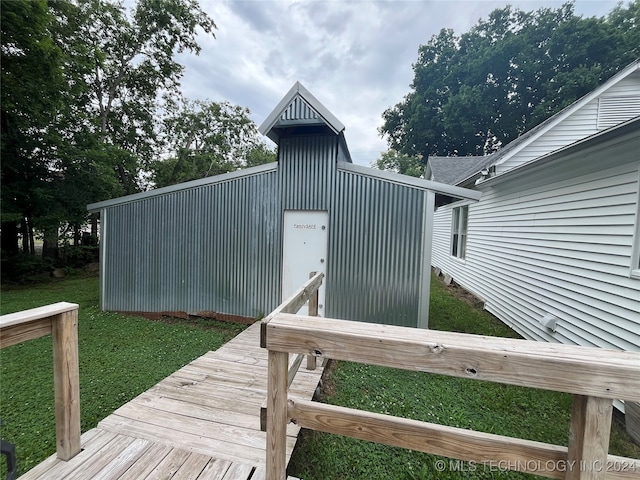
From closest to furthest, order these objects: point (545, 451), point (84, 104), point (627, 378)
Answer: point (627, 378) → point (545, 451) → point (84, 104)

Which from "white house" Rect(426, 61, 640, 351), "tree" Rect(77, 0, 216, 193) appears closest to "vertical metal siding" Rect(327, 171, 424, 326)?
"white house" Rect(426, 61, 640, 351)

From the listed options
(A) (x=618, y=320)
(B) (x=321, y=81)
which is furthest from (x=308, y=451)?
(B) (x=321, y=81)

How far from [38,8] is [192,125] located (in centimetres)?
821

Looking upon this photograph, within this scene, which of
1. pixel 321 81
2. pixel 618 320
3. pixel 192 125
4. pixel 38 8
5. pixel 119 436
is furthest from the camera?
pixel 192 125

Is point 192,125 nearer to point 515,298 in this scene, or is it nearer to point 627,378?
point 515,298

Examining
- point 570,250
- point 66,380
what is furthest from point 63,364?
point 570,250

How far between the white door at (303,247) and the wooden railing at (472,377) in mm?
3353

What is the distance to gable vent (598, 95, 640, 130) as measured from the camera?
586cm

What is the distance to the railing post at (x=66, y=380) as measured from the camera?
169 centimetres

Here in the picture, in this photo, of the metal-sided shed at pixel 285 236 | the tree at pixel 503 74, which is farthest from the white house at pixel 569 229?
the tree at pixel 503 74

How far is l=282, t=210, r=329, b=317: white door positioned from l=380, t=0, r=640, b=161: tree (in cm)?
1958

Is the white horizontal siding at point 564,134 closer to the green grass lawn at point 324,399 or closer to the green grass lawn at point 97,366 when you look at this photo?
the green grass lawn at point 324,399

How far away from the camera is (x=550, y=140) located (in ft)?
21.7

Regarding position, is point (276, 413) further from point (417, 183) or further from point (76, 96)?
point (76, 96)
